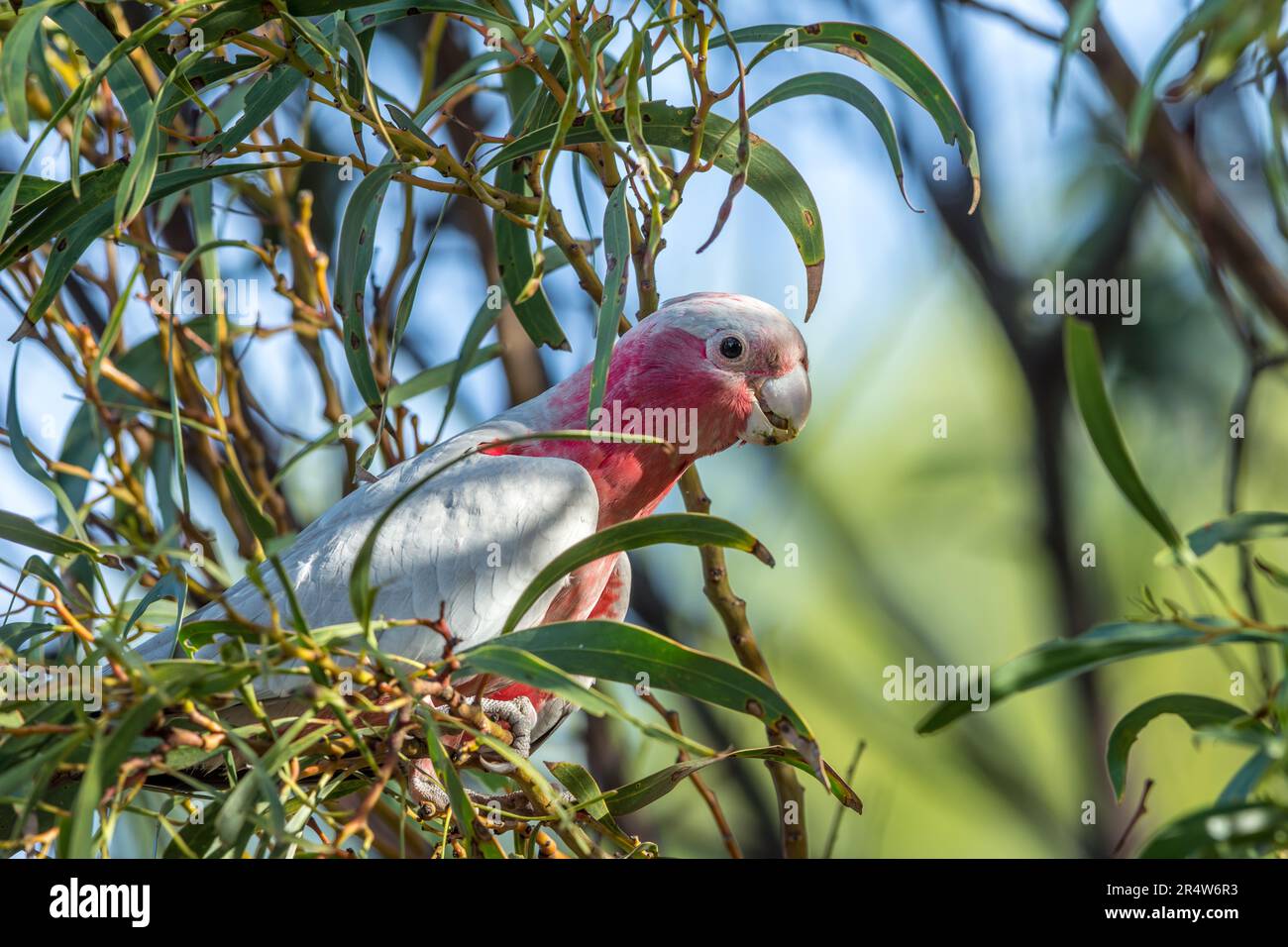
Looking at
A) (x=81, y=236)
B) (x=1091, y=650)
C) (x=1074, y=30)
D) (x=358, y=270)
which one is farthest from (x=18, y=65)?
(x=1091, y=650)

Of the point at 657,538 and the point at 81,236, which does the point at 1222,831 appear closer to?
the point at 657,538

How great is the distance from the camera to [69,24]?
140 cm

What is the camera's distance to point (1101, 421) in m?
0.92

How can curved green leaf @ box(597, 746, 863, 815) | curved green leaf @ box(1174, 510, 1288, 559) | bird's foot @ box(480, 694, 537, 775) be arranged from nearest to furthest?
curved green leaf @ box(1174, 510, 1288, 559)
curved green leaf @ box(597, 746, 863, 815)
bird's foot @ box(480, 694, 537, 775)

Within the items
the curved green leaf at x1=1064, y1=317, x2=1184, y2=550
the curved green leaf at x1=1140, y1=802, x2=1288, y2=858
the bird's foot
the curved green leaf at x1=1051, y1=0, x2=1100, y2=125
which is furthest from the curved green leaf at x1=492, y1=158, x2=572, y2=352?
the curved green leaf at x1=1140, y1=802, x2=1288, y2=858

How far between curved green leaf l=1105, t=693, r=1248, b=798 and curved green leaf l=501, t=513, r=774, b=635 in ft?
1.35

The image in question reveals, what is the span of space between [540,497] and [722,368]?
0.39 meters

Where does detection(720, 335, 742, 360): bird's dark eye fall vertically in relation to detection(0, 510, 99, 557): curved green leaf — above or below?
above

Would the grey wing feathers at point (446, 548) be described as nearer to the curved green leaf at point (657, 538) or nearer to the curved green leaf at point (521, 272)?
the curved green leaf at point (521, 272)

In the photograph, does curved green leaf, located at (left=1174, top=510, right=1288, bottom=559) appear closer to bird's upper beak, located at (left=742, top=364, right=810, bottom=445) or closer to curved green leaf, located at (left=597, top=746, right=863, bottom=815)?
curved green leaf, located at (left=597, top=746, right=863, bottom=815)

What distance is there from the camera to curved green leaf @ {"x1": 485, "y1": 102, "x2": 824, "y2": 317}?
5.04ft
